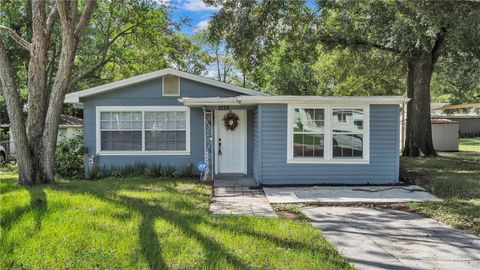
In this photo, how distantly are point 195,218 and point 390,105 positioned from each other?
6.26 m

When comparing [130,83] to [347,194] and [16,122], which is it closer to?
[16,122]

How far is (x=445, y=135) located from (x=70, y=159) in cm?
1764

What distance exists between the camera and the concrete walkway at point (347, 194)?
8180 mm

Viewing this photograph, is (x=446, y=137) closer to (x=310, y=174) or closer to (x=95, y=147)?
(x=310, y=174)

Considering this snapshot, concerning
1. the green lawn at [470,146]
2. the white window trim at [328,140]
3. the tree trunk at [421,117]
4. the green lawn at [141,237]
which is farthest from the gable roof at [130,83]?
the green lawn at [470,146]

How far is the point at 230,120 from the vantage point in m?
11.7

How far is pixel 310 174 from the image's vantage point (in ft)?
32.8

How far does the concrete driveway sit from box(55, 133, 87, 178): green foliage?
25.9 feet

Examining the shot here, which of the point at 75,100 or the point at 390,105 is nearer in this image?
the point at 390,105

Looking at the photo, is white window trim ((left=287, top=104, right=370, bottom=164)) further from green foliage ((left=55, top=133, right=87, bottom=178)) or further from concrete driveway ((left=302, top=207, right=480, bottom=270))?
green foliage ((left=55, top=133, right=87, bottom=178))

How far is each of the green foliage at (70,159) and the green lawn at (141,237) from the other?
506 cm

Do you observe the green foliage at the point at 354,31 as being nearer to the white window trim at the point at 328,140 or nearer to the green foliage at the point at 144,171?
the white window trim at the point at 328,140

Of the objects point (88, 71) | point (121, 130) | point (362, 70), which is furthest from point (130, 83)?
point (362, 70)

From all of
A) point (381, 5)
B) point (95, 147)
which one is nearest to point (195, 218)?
point (95, 147)
